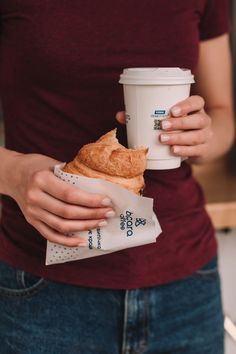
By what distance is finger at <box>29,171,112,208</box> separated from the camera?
20.7 inches

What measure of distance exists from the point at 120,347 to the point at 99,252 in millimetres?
209

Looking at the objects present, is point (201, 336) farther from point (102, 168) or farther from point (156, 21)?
point (156, 21)

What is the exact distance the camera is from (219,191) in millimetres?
1538

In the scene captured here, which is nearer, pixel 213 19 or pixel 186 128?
pixel 186 128

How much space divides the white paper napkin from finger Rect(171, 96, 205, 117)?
12 cm

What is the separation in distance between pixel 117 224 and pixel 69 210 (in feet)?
0.22

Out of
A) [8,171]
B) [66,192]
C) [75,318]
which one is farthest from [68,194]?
[75,318]

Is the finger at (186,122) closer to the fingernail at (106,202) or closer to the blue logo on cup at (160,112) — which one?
the blue logo on cup at (160,112)

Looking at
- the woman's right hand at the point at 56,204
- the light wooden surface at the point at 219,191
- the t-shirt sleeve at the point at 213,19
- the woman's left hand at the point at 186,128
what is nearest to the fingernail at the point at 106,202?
the woman's right hand at the point at 56,204

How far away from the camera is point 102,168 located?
54cm

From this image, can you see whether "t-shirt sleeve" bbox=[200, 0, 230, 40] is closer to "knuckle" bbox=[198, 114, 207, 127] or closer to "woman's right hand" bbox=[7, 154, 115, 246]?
"knuckle" bbox=[198, 114, 207, 127]

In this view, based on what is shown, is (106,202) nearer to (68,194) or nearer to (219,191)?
(68,194)

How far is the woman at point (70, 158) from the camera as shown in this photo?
2.20 ft

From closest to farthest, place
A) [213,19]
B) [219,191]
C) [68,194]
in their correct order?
1. [68,194]
2. [213,19]
3. [219,191]
